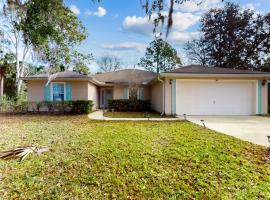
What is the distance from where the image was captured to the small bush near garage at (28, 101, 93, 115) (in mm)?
15852

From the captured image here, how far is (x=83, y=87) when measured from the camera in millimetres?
17875

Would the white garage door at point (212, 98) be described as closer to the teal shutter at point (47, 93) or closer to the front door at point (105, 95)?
the teal shutter at point (47, 93)

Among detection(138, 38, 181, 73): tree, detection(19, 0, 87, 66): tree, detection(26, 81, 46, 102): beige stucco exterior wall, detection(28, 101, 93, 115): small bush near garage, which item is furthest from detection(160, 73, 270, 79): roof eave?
detection(138, 38, 181, 73): tree

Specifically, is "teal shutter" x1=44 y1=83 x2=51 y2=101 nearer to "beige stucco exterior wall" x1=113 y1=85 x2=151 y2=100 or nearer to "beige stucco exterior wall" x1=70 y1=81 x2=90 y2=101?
"beige stucco exterior wall" x1=70 y1=81 x2=90 y2=101

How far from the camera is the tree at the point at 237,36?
25312 millimetres

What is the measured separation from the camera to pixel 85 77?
16812mm

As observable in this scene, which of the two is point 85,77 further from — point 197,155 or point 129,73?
point 197,155

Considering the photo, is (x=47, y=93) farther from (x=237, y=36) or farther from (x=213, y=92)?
(x=237, y=36)

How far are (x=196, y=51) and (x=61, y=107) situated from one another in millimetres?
19797

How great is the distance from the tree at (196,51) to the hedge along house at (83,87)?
8868 millimetres

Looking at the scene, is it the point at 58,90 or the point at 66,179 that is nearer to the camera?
the point at 66,179

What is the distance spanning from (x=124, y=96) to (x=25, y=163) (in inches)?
665

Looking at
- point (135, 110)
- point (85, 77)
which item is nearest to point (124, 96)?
point (135, 110)

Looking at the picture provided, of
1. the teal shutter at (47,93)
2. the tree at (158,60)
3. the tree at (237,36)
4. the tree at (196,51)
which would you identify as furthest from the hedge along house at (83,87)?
the tree at (237,36)
